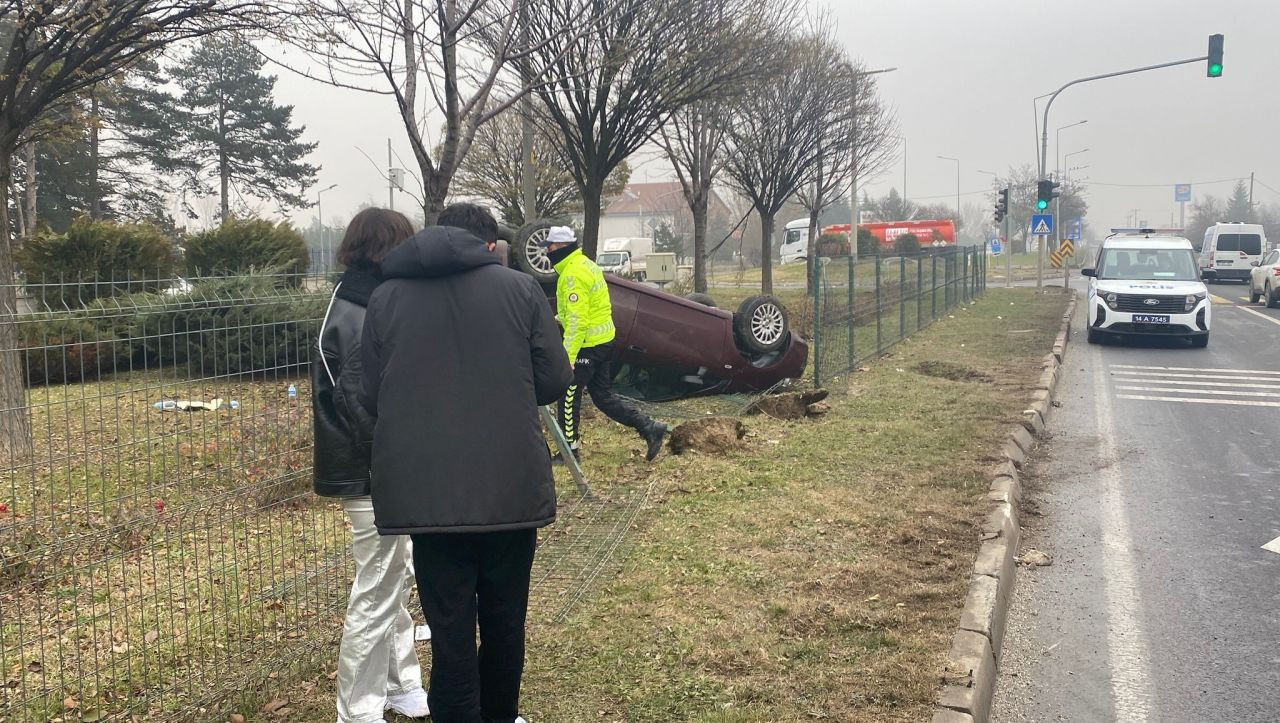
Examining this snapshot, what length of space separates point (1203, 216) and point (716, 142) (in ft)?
322

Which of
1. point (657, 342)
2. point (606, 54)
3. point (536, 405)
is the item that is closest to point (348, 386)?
point (536, 405)

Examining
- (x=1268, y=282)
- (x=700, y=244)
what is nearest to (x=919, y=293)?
(x=700, y=244)

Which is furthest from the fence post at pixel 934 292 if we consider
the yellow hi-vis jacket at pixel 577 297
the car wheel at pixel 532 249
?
the yellow hi-vis jacket at pixel 577 297

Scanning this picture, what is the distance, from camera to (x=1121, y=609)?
5047mm

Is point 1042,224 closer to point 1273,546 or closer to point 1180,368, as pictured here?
point 1180,368

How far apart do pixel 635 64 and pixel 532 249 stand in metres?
5.24

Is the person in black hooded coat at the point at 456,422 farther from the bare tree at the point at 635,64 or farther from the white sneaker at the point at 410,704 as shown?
the bare tree at the point at 635,64

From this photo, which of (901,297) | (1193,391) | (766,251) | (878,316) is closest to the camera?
(1193,391)

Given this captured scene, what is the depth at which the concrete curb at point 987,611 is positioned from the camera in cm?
377

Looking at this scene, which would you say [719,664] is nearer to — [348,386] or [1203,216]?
[348,386]

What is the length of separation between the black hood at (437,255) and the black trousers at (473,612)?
2.48 ft

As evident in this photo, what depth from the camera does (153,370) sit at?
11.8ft

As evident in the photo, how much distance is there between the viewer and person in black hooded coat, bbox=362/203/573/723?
2836 mm

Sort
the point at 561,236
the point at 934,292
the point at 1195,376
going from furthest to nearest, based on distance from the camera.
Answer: the point at 934,292, the point at 1195,376, the point at 561,236
